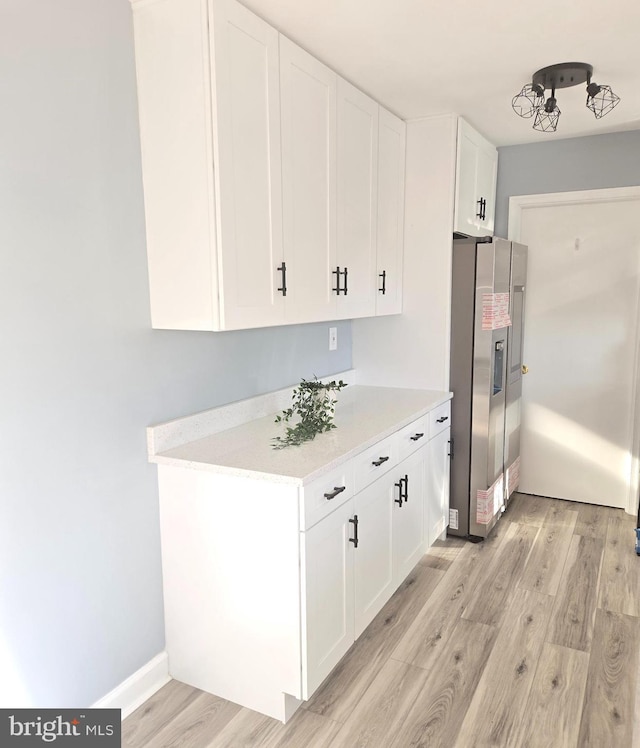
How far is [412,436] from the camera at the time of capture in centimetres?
285

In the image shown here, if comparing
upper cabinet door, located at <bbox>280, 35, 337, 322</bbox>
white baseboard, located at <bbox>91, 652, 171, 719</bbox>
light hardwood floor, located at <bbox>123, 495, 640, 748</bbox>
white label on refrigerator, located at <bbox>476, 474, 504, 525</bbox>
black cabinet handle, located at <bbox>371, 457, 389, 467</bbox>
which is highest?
upper cabinet door, located at <bbox>280, 35, 337, 322</bbox>

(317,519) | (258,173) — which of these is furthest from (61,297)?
(317,519)

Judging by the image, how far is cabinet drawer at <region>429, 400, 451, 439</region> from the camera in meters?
3.11

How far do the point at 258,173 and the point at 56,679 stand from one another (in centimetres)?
180

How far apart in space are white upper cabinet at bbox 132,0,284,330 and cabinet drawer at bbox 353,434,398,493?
2.29ft

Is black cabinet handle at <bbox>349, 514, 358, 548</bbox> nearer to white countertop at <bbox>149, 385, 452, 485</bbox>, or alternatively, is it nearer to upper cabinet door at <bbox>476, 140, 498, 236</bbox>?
white countertop at <bbox>149, 385, 452, 485</bbox>

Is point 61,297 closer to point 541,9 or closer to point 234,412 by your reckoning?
→ point 234,412

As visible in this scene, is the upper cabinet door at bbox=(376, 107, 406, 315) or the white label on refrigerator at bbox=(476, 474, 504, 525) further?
the white label on refrigerator at bbox=(476, 474, 504, 525)

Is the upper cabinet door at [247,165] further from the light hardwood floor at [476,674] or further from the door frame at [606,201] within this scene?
the door frame at [606,201]

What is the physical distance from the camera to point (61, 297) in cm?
180

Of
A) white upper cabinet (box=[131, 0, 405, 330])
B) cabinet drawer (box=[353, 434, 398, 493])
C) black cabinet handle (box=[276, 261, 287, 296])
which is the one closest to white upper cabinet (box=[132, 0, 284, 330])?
white upper cabinet (box=[131, 0, 405, 330])

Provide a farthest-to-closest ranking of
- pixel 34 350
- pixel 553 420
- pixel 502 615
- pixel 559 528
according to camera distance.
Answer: pixel 553 420 → pixel 559 528 → pixel 502 615 → pixel 34 350

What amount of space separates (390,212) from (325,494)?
1.76m

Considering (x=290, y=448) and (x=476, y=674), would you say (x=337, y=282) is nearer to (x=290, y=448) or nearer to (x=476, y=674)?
(x=290, y=448)
